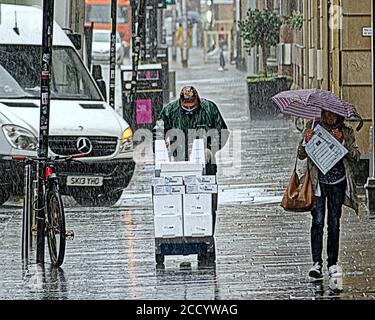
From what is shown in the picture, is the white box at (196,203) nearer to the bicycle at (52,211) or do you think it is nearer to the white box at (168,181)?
the white box at (168,181)

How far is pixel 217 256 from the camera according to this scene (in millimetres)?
11289

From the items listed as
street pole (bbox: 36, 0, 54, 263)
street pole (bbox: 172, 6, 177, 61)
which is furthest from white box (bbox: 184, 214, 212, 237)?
street pole (bbox: 172, 6, 177, 61)

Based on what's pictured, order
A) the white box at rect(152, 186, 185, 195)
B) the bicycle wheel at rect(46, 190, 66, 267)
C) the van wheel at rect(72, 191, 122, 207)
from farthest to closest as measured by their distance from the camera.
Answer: the van wheel at rect(72, 191, 122, 207) → the bicycle wheel at rect(46, 190, 66, 267) → the white box at rect(152, 186, 185, 195)

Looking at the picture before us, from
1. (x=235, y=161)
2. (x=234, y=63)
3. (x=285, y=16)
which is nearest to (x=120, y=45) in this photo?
(x=234, y=63)

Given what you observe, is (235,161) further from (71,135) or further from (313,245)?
(313,245)

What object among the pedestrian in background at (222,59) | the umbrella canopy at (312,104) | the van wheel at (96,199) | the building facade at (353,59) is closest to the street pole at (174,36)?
the pedestrian in background at (222,59)

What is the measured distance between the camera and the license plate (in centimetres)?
1428

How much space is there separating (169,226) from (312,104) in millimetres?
1645

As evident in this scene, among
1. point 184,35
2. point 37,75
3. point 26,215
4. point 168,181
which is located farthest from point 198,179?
point 184,35

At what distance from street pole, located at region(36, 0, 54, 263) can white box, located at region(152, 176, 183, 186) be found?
1.05 m

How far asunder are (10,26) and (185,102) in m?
5.05

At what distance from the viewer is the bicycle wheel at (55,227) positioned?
10.6 m

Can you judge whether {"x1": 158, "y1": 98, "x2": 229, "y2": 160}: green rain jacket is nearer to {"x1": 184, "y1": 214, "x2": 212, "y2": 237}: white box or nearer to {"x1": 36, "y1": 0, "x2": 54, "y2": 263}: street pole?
{"x1": 184, "y1": 214, "x2": 212, "y2": 237}: white box

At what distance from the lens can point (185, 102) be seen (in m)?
11.2
